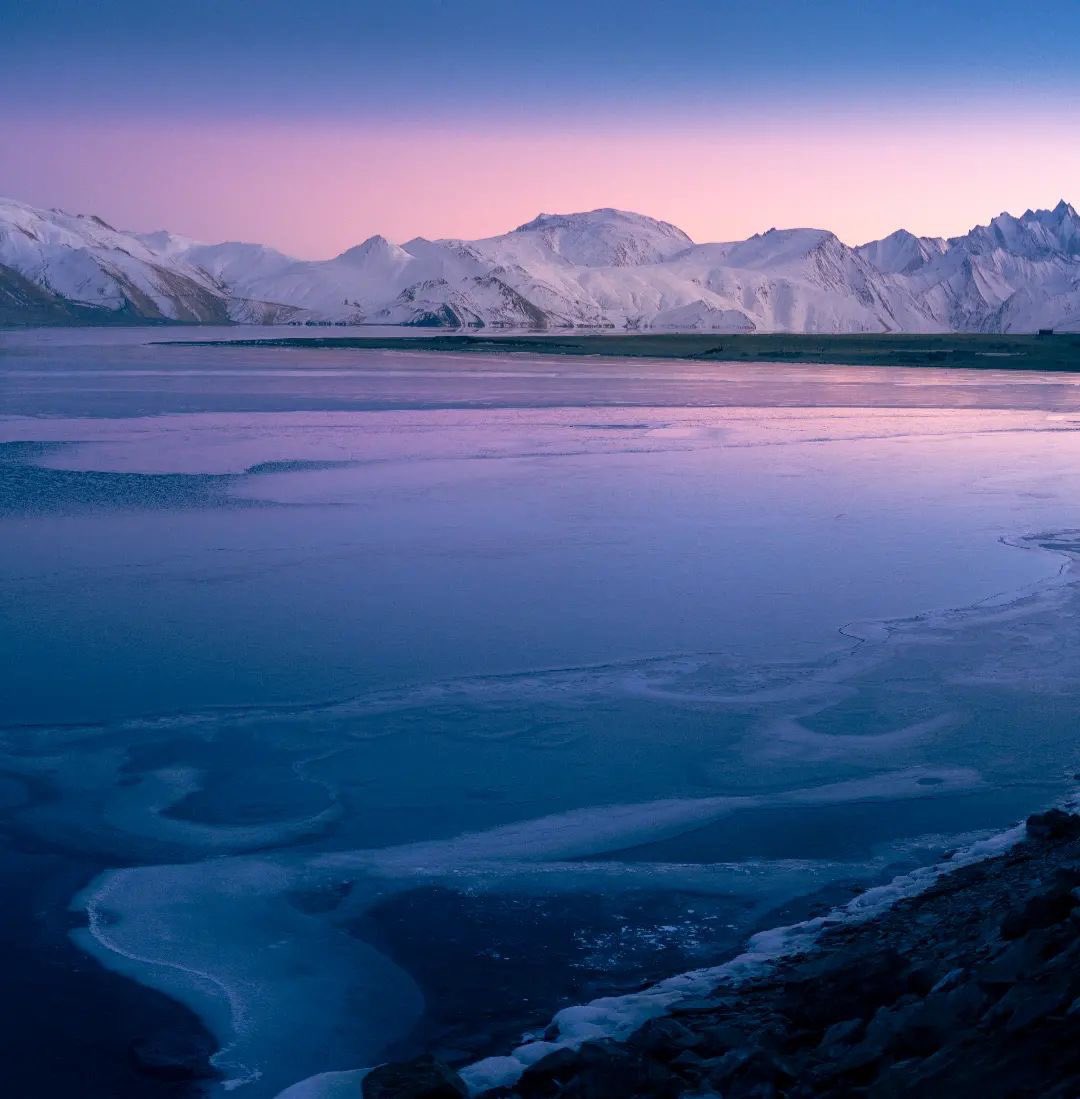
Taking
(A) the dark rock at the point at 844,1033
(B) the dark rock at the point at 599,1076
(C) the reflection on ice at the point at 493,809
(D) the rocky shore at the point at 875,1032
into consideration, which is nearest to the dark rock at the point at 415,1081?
(D) the rocky shore at the point at 875,1032

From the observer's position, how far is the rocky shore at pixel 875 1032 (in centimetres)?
271

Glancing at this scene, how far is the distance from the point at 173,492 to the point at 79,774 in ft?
23.3

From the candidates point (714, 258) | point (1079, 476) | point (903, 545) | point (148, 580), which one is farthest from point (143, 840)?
point (714, 258)

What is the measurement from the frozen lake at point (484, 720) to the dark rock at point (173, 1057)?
0.07 metres

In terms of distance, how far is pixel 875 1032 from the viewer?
2.94 m

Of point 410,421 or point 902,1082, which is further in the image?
point 410,421

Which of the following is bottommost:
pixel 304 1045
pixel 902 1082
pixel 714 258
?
pixel 304 1045

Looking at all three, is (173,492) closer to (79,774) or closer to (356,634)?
(356,634)

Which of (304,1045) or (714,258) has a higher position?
(714,258)

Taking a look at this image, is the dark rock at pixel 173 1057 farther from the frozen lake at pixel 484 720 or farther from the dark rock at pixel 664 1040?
the dark rock at pixel 664 1040

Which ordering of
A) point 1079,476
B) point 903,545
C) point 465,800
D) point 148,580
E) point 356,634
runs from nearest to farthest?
point 465,800 < point 356,634 < point 148,580 < point 903,545 < point 1079,476

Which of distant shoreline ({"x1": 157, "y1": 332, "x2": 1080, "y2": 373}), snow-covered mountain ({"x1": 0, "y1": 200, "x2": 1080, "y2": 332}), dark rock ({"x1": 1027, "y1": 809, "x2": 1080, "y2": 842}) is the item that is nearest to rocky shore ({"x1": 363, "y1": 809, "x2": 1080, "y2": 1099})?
dark rock ({"x1": 1027, "y1": 809, "x2": 1080, "y2": 842})

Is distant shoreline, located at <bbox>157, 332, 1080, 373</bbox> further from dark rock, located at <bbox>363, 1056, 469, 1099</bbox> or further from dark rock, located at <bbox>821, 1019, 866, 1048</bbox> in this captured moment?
dark rock, located at <bbox>363, 1056, 469, 1099</bbox>

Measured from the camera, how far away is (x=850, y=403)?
26703mm
